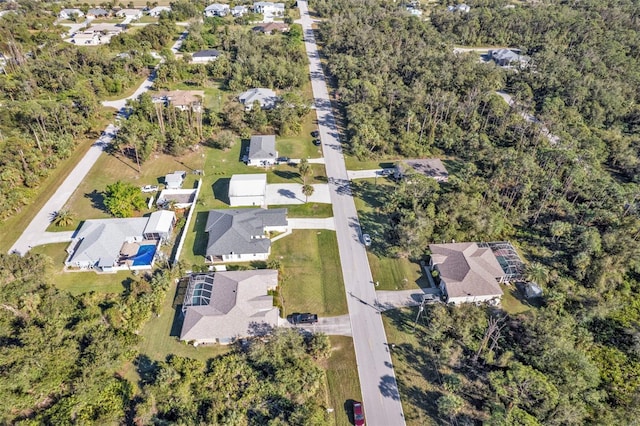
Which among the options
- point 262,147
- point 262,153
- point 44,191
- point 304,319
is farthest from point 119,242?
point 262,147

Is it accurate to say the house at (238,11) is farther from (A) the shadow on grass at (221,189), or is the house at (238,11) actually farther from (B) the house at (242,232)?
(B) the house at (242,232)

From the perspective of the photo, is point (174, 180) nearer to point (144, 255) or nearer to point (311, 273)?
point (144, 255)

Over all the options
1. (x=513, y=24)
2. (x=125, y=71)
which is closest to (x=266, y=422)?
(x=125, y=71)

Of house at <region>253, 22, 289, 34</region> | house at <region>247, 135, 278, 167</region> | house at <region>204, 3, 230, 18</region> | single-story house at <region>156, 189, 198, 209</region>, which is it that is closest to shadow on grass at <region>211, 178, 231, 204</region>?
single-story house at <region>156, 189, 198, 209</region>

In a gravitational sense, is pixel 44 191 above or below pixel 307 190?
below

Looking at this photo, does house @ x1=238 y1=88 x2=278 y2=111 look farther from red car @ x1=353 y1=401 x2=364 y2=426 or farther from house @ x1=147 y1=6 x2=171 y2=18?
house @ x1=147 y1=6 x2=171 y2=18

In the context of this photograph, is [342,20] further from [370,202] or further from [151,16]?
[370,202]
